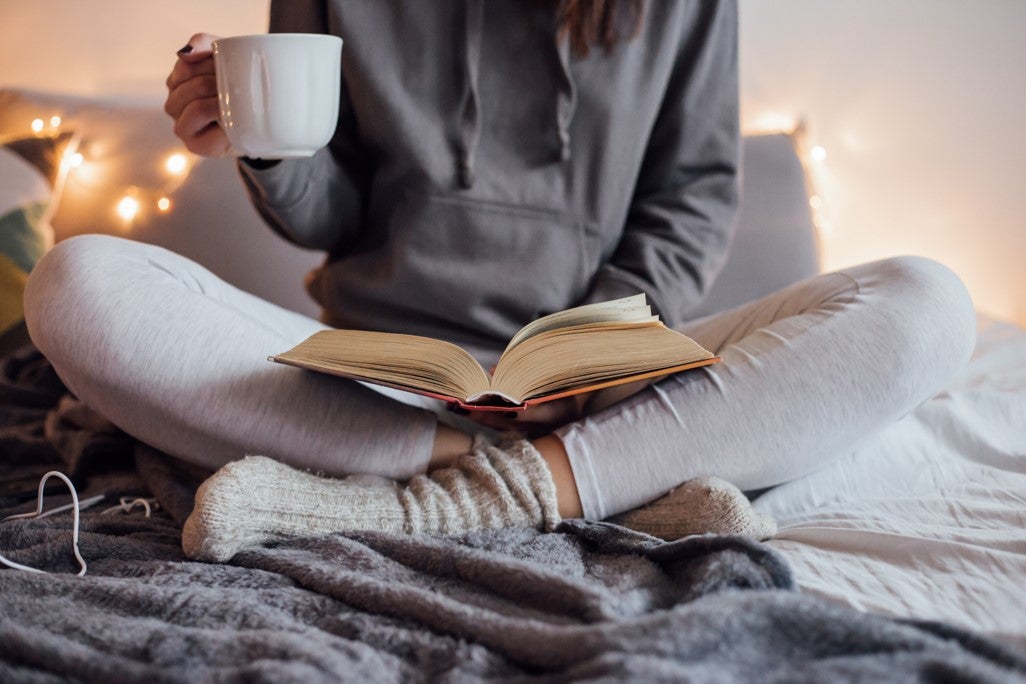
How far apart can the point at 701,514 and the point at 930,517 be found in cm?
23

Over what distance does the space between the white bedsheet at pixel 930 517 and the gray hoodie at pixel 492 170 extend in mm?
307

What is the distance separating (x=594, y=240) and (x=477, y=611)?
643 millimetres

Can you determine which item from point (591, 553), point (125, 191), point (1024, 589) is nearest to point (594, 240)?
point (591, 553)

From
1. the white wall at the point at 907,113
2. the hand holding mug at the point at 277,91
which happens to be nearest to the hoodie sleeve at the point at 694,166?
the hand holding mug at the point at 277,91

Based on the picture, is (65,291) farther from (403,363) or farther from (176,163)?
(176,163)

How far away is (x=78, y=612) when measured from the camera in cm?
59

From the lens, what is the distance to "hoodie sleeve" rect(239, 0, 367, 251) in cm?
98

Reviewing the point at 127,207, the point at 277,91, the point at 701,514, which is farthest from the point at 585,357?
the point at 127,207

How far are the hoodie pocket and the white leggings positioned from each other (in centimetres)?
24

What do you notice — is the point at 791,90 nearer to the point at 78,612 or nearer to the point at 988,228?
the point at 988,228

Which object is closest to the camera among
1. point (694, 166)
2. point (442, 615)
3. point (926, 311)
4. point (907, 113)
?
point (442, 615)

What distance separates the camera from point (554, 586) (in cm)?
60

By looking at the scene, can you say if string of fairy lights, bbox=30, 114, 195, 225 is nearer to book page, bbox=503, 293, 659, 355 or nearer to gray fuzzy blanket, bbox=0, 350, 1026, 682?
gray fuzzy blanket, bbox=0, 350, 1026, 682

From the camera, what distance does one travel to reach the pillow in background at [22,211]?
4.28ft
